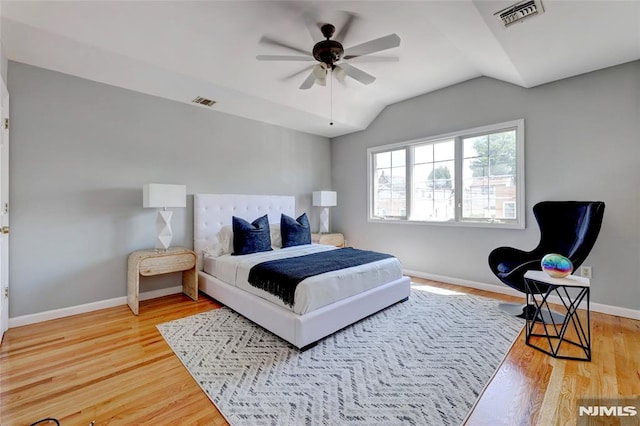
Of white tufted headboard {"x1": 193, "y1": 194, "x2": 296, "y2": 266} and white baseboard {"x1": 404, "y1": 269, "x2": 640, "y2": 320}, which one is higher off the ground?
white tufted headboard {"x1": 193, "y1": 194, "x2": 296, "y2": 266}

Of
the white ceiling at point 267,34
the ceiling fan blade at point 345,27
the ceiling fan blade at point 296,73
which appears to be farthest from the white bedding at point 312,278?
the ceiling fan blade at point 345,27

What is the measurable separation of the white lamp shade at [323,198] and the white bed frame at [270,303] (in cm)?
65

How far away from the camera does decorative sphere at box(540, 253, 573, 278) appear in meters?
2.33

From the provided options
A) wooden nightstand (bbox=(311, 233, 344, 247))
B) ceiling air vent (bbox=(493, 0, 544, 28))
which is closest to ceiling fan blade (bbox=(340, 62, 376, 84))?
ceiling air vent (bbox=(493, 0, 544, 28))

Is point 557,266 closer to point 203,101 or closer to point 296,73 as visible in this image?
point 296,73

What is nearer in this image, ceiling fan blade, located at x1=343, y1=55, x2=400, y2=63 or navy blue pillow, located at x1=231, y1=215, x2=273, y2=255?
ceiling fan blade, located at x1=343, y1=55, x2=400, y2=63

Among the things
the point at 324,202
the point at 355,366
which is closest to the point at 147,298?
the point at 355,366

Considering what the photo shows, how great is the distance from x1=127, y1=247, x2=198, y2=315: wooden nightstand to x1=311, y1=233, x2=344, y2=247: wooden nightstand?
2078mm

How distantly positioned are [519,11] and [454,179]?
2388 mm

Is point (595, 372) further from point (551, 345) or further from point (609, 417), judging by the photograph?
point (609, 417)

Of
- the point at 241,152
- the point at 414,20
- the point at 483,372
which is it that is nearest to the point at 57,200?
the point at 241,152

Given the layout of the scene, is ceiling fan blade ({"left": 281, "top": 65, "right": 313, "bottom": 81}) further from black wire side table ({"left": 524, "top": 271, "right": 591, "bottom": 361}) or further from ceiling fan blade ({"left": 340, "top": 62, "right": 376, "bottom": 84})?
black wire side table ({"left": 524, "top": 271, "right": 591, "bottom": 361})

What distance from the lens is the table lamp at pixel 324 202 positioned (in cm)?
524

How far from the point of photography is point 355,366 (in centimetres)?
211
